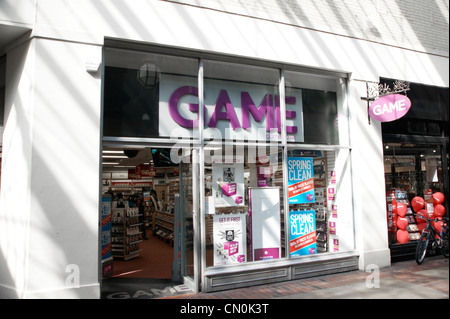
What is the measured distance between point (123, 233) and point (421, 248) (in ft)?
21.8

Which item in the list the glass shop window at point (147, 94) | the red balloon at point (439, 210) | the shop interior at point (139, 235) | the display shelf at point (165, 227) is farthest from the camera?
the display shelf at point (165, 227)

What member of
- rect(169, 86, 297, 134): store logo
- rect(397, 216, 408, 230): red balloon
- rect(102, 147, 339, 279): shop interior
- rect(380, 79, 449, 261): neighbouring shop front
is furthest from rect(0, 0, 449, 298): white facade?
rect(397, 216, 408, 230): red balloon

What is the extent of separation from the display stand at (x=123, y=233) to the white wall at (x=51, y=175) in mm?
3668

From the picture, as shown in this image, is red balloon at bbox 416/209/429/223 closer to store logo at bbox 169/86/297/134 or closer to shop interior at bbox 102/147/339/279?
shop interior at bbox 102/147/339/279

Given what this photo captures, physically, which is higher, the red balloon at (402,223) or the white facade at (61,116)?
the white facade at (61,116)

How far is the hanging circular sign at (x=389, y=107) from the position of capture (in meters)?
6.46

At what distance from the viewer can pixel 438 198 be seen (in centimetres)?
831

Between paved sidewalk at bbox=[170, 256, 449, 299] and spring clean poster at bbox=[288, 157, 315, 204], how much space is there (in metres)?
1.45

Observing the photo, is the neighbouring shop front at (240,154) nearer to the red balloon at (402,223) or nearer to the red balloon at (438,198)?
the red balloon at (402,223)

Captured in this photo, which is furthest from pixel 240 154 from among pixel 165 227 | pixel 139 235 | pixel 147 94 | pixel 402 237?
pixel 165 227

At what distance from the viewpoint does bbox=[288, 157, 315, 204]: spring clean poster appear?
6.60m

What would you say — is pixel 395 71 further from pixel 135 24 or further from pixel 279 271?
pixel 135 24

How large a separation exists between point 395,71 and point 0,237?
26.1 feet

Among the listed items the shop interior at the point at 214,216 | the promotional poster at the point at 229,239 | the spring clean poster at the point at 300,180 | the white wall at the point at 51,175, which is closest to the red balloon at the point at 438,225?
the shop interior at the point at 214,216
